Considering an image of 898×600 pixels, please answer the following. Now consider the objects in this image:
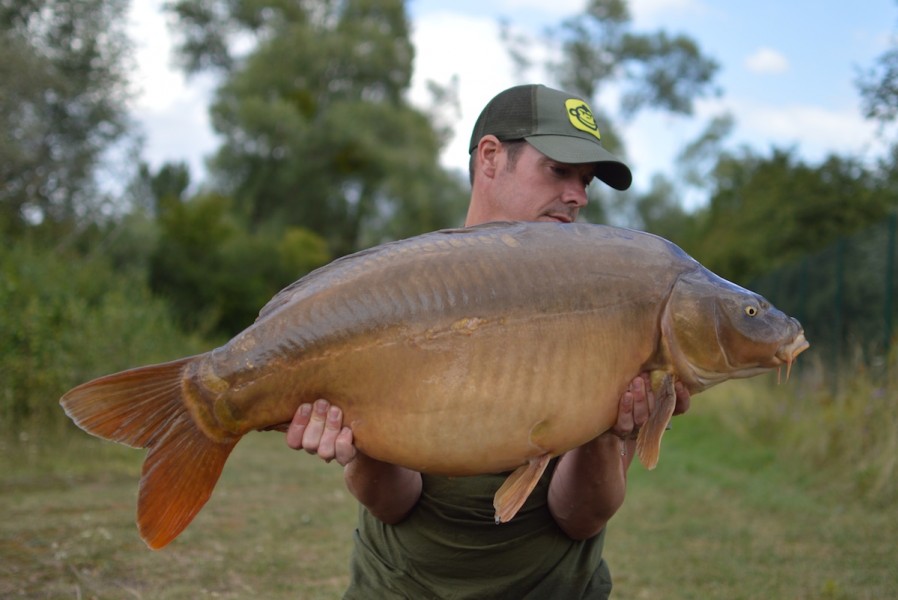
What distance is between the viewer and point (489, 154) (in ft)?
9.97

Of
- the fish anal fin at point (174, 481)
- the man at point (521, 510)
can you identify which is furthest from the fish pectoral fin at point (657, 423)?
the fish anal fin at point (174, 481)

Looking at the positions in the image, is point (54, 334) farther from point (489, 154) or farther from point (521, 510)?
point (521, 510)

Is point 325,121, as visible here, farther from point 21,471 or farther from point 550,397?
point 550,397

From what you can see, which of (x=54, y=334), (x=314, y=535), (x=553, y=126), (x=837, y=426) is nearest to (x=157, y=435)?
(x=553, y=126)

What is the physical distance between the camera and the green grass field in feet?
15.2

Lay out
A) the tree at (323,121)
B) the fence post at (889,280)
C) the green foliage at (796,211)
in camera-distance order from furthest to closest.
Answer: the tree at (323,121)
the green foliage at (796,211)
the fence post at (889,280)

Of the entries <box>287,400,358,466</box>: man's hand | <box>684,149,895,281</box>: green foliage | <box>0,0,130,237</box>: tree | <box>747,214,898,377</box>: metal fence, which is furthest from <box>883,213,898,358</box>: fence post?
<box>0,0,130,237</box>: tree

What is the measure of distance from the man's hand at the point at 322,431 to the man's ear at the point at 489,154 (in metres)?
1.09

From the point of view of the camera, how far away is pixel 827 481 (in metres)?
7.57

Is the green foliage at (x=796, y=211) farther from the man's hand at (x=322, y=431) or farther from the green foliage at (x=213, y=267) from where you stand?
the man's hand at (x=322, y=431)

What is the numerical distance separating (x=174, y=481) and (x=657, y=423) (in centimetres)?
111

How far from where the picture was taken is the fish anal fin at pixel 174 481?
87.0 inches

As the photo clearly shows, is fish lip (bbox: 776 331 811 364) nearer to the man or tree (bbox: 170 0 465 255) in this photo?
the man

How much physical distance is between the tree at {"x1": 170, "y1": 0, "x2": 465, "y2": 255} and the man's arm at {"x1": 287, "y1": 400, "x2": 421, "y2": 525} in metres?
26.8
